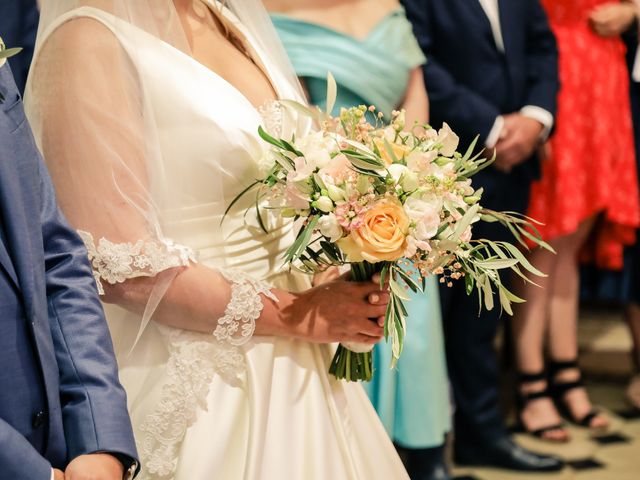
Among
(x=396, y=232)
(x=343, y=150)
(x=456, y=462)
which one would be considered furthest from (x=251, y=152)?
(x=456, y=462)

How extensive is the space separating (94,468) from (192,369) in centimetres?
45

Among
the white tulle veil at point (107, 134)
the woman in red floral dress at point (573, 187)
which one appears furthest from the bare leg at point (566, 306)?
the white tulle veil at point (107, 134)

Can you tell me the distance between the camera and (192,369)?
1.80 metres

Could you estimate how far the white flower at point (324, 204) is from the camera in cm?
167

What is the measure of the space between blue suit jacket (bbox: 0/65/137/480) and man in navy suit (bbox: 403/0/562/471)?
2043 millimetres

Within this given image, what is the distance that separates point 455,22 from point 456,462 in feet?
5.34

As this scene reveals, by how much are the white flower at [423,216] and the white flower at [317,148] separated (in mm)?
167

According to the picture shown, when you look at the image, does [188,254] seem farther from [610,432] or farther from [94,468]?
[610,432]

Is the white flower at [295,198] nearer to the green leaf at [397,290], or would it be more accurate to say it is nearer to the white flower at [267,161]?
the white flower at [267,161]

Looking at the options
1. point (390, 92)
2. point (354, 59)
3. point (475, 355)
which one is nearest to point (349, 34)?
point (354, 59)

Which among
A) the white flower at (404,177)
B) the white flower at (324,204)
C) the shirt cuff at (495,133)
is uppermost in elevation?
the shirt cuff at (495,133)

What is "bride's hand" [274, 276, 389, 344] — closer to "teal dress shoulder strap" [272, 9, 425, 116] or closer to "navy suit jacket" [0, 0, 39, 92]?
"teal dress shoulder strap" [272, 9, 425, 116]

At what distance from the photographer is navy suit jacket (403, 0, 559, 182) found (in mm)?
3275

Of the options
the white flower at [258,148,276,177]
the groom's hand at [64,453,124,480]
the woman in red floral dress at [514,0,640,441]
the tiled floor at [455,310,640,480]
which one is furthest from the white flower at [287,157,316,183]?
the woman in red floral dress at [514,0,640,441]
